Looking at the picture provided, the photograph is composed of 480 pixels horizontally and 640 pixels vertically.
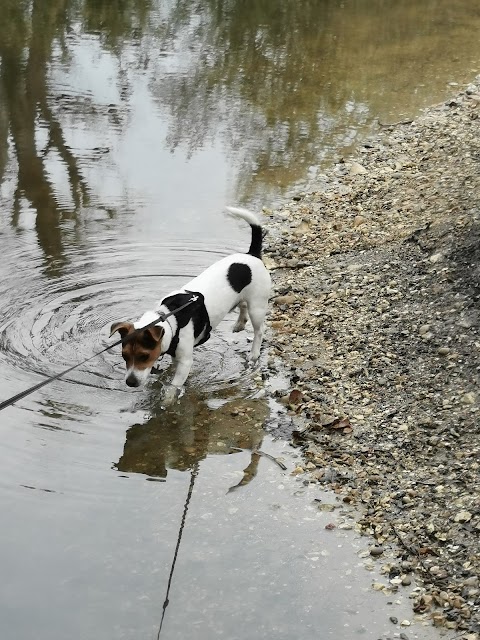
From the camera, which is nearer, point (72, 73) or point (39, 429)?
point (39, 429)

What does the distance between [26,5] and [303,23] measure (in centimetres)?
624

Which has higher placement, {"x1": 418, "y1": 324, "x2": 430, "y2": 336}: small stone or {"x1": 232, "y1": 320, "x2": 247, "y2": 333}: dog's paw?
{"x1": 418, "y1": 324, "x2": 430, "y2": 336}: small stone

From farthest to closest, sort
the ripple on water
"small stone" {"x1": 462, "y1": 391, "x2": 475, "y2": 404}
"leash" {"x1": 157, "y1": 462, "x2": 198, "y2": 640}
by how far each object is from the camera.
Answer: the ripple on water → "small stone" {"x1": 462, "y1": 391, "x2": 475, "y2": 404} → "leash" {"x1": 157, "y1": 462, "x2": 198, "y2": 640}

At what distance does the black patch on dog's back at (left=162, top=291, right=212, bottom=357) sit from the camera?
717 cm

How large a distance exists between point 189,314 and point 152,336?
2.17ft

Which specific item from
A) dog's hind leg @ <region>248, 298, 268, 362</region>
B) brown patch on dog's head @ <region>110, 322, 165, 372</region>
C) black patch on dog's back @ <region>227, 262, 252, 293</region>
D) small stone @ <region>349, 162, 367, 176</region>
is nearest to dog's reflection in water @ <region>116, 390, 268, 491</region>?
brown patch on dog's head @ <region>110, 322, 165, 372</region>

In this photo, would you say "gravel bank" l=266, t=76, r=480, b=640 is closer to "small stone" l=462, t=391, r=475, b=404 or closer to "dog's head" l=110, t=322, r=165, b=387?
"small stone" l=462, t=391, r=475, b=404

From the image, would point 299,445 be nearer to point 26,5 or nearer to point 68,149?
point 68,149

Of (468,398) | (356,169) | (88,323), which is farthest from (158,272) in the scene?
(356,169)

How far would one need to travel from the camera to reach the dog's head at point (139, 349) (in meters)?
6.65

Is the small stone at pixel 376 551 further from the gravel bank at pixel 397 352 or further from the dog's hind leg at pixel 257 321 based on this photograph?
the dog's hind leg at pixel 257 321

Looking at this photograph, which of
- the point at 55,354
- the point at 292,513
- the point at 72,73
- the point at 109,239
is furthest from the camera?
the point at 72,73

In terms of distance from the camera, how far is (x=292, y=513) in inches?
242

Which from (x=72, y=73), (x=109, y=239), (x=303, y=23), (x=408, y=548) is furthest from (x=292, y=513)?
(x=303, y=23)
